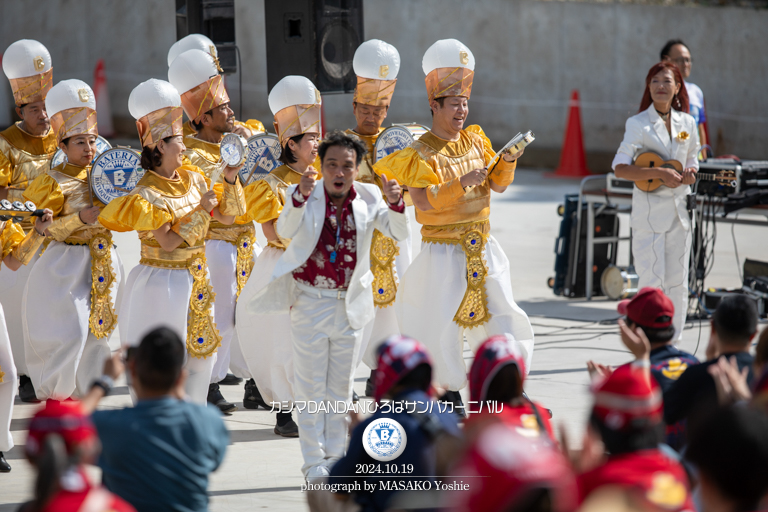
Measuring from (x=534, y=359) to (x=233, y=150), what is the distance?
10.1 ft

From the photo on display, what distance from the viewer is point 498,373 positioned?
3.12 meters

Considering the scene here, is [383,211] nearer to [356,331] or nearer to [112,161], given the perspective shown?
[356,331]

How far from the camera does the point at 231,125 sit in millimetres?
6332

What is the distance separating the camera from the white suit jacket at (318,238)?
4.72 metres

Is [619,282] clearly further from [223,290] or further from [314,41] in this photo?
[223,290]

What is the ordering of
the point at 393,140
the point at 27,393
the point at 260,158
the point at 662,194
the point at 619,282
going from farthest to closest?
the point at 619,282, the point at 662,194, the point at 27,393, the point at 393,140, the point at 260,158

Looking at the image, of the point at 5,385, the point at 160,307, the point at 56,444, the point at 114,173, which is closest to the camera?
the point at 56,444

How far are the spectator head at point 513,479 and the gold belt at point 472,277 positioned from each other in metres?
3.49

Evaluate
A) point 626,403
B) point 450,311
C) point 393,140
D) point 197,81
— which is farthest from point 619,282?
point 626,403

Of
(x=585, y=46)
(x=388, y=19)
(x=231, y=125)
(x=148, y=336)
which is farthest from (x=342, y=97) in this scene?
(x=148, y=336)

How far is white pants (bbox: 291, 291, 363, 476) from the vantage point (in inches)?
185

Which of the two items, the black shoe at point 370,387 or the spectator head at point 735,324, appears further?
the black shoe at point 370,387

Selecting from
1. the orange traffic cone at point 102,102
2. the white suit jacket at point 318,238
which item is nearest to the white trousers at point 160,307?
the white suit jacket at point 318,238

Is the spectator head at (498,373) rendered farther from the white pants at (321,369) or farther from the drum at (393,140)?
the drum at (393,140)
